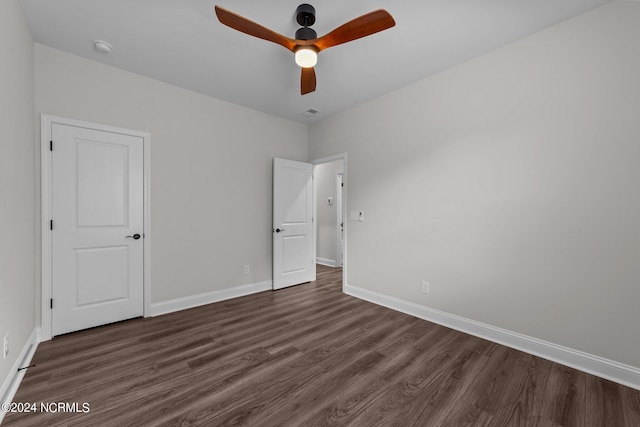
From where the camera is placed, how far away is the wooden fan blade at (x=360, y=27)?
5.32ft

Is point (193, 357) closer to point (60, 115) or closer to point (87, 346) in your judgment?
point (87, 346)

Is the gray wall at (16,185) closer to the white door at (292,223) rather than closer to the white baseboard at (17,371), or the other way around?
the white baseboard at (17,371)

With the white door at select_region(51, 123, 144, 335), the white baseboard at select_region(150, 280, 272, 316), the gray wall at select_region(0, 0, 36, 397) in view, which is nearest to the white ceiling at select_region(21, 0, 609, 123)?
the gray wall at select_region(0, 0, 36, 397)

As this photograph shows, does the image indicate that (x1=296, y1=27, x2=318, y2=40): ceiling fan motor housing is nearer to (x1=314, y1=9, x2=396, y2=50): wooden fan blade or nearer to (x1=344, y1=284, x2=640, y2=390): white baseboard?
(x1=314, y1=9, x2=396, y2=50): wooden fan blade

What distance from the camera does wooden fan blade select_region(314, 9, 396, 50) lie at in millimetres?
1620

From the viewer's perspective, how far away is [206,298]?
11.5 ft

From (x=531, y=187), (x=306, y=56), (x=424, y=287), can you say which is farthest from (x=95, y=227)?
(x=531, y=187)

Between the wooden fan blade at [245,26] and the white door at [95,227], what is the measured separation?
1991 millimetres

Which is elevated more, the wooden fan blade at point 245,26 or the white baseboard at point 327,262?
the wooden fan blade at point 245,26

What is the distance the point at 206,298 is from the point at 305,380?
210 centimetres

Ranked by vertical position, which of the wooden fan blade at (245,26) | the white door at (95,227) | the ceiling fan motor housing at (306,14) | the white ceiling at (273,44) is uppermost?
the white ceiling at (273,44)

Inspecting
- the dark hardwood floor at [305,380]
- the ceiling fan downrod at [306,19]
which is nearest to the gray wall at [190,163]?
the dark hardwood floor at [305,380]

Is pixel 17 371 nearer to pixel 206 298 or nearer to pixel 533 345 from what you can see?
pixel 206 298

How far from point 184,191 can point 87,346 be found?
180cm
